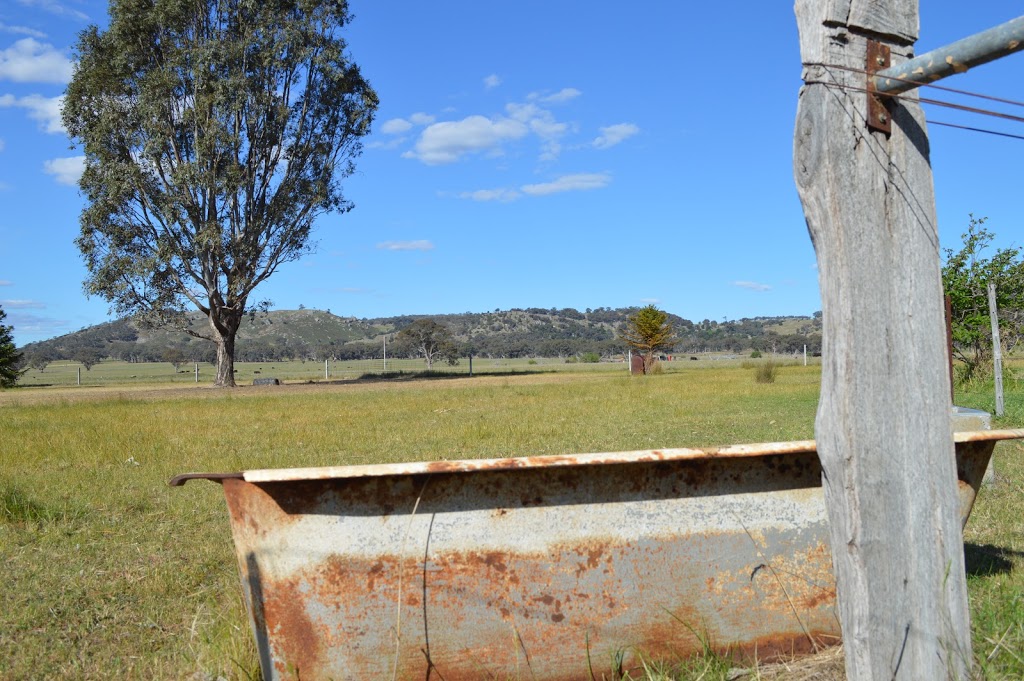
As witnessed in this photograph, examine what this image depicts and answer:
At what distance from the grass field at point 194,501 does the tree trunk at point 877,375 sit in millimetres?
512

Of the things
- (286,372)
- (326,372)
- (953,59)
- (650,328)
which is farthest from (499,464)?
(286,372)

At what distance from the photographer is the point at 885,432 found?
105 inches

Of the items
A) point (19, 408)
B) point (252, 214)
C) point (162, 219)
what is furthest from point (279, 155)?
point (19, 408)

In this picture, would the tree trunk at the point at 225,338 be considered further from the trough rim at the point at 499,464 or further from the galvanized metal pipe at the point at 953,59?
the galvanized metal pipe at the point at 953,59

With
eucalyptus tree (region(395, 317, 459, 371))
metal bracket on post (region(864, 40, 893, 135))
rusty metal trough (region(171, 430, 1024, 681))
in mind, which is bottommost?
rusty metal trough (region(171, 430, 1024, 681))

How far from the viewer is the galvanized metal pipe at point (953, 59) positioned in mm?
2475

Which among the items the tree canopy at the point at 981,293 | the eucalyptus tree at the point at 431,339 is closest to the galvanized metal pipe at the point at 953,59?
the tree canopy at the point at 981,293

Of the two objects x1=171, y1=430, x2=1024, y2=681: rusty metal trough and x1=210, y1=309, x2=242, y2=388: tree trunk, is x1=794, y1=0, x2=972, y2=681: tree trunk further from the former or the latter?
x1=210, y1=309, x2=242, y2=388: tree trunk

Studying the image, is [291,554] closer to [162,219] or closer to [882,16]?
[882,16]

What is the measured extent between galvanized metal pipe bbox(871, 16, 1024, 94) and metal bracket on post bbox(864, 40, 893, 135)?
2 centimetres

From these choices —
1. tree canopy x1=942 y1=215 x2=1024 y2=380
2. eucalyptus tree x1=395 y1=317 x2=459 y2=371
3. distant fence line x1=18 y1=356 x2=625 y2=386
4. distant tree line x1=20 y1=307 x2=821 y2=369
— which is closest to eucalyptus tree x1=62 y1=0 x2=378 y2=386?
distant fence line x1=18 y1=356 x2=625 y2=386

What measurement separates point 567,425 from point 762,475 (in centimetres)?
971

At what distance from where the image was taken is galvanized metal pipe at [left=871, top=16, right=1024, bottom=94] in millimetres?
2475

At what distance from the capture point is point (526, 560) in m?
3.12
